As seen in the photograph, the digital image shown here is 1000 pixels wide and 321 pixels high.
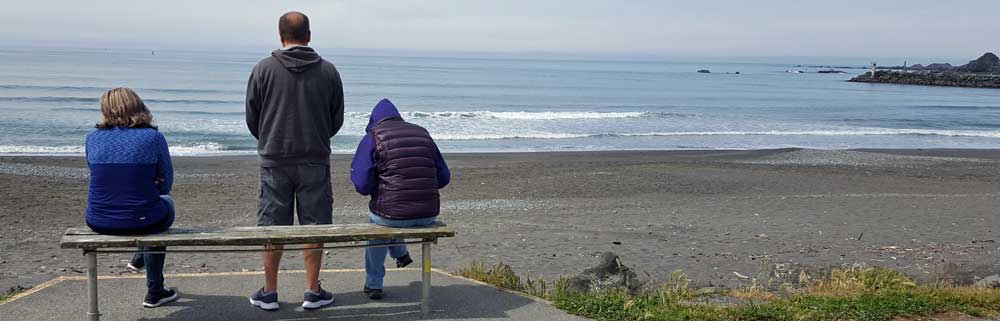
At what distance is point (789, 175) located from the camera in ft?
58.2

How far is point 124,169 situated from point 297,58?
1.07m

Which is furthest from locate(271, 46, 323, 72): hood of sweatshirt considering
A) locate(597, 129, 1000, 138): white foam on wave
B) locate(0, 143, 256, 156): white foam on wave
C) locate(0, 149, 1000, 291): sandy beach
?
locate(597, 129, 1000, 138): white foam on wave

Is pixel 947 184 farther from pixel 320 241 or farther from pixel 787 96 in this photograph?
pixel 787 96

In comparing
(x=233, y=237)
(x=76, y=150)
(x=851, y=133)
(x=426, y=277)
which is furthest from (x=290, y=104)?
(x=851, y=133)

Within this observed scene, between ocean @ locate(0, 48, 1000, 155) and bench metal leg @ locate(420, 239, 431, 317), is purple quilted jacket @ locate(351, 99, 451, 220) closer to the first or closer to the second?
bench metal leg @ locate(420, 239, 431, 317)

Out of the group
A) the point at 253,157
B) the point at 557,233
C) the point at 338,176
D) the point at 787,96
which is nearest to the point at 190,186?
the point at 338,176

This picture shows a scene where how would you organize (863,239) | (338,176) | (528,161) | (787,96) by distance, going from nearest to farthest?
(863,239), (338,176), (528,161), (787,96)

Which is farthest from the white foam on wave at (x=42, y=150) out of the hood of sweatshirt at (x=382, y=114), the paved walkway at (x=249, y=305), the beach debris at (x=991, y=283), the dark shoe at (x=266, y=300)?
the beach debris at (x=991, y=283)

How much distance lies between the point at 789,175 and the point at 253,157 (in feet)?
38.5

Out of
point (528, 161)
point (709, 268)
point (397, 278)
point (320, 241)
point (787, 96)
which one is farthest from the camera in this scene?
point (787, 96)

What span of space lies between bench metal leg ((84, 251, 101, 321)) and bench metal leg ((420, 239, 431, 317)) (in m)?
1.74

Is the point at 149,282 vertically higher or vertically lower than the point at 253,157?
higher

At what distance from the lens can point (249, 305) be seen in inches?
218

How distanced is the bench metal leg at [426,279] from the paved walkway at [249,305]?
2.6 inches
